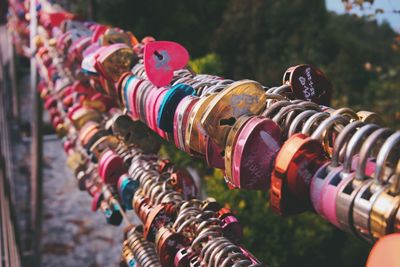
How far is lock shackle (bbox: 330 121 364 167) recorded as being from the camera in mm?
590

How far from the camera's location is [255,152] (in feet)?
2.20

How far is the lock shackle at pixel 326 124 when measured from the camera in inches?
24.6

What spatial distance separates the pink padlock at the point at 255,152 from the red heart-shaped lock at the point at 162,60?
14.5 inches

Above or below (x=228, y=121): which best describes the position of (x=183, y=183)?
below

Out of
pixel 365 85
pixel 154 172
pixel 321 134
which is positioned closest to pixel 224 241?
pixel 321 134

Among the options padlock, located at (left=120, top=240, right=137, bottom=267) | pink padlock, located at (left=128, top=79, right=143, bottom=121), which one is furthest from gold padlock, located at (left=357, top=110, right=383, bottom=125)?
padlock, located at (left=120, top=240, right=137, bottom=267)

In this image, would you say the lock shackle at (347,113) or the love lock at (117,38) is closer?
the lock shackle at (347,113)

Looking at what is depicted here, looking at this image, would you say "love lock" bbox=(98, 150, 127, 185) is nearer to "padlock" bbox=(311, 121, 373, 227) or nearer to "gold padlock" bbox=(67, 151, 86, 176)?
"gold padlock" bbox=(67, 151, 86, 176)

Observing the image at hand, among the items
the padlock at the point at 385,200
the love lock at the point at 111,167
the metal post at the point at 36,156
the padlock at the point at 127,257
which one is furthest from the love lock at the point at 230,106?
the metal post at the point at 36,156

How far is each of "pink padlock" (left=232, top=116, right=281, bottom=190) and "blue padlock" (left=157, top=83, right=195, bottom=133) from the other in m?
0.24

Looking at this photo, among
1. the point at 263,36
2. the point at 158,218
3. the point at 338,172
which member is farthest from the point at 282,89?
the point at 263,36

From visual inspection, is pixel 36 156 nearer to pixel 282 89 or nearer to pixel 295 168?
pixel 282 89

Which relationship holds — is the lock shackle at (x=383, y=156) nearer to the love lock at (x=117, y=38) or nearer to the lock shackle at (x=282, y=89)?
the lock shackle at (x=282, y=89)

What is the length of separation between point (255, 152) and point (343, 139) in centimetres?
13
